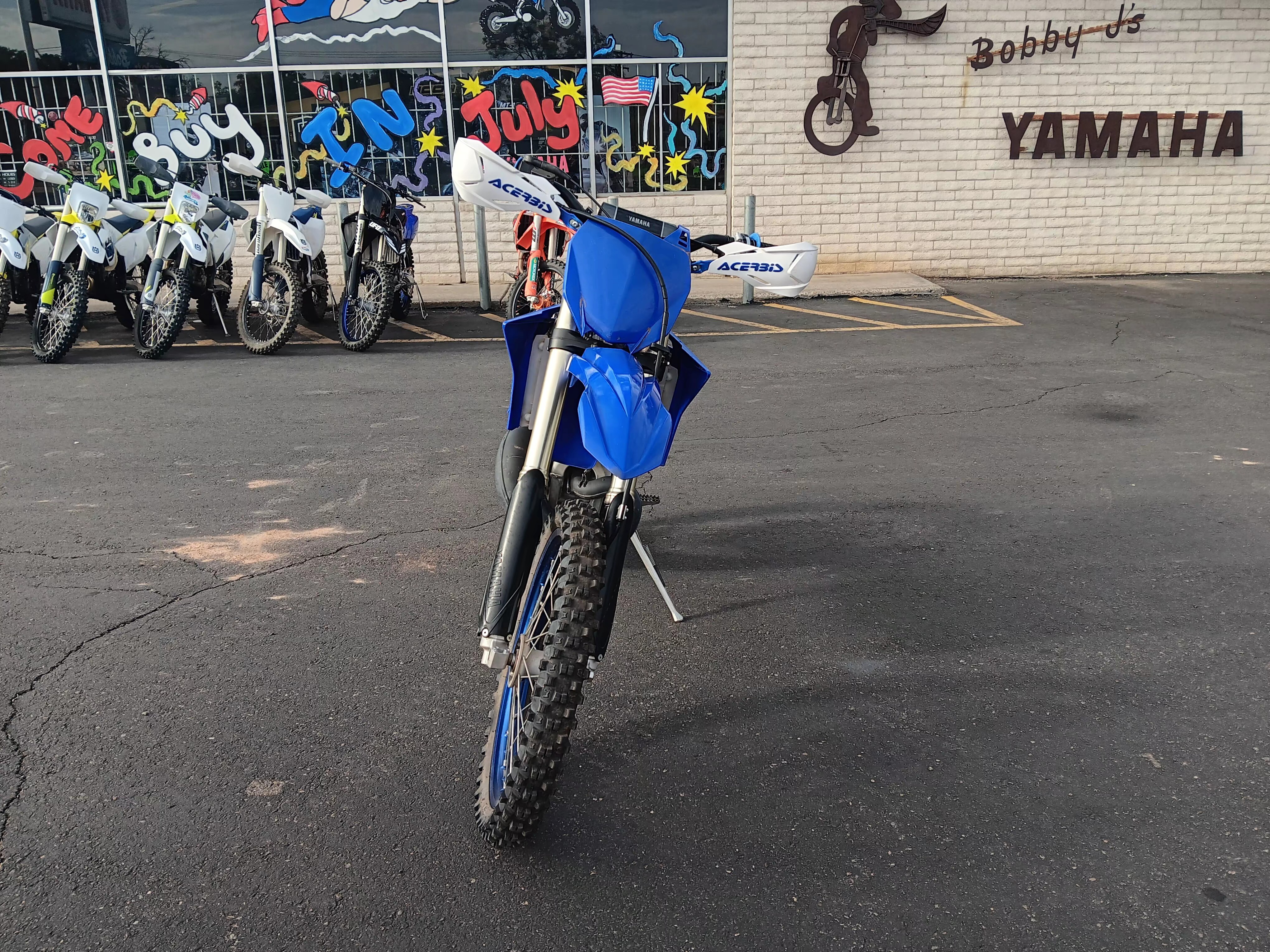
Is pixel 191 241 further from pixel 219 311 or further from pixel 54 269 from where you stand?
pixel 219 311

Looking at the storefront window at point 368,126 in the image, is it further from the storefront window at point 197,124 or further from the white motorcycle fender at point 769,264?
the white motorcycle fender at point 769,264

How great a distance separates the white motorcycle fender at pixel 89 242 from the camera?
8336mm

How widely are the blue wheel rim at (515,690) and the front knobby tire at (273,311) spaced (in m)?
6.80

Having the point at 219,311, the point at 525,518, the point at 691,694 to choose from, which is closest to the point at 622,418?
the point at 525,518

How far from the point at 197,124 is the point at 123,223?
4434mm

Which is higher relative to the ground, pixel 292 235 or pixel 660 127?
pixel 660 127

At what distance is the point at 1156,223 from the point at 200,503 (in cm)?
1321

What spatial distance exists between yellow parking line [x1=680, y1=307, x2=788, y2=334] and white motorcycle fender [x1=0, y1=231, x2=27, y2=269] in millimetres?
A: 5903

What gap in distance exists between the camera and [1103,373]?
7.70 metres

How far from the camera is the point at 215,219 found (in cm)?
920

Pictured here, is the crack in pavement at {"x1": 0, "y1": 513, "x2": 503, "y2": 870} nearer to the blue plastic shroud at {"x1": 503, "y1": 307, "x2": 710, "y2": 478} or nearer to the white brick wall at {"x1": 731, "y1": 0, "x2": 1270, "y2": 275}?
the blue plastic shroud at {"x1": 503, "y1": 307, "x2": 710, "y2": 478}

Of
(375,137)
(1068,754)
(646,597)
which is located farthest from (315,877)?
(375,137)

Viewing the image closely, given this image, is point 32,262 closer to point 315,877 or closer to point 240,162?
point 240,162

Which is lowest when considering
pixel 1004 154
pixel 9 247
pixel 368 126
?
pixel 9 247
